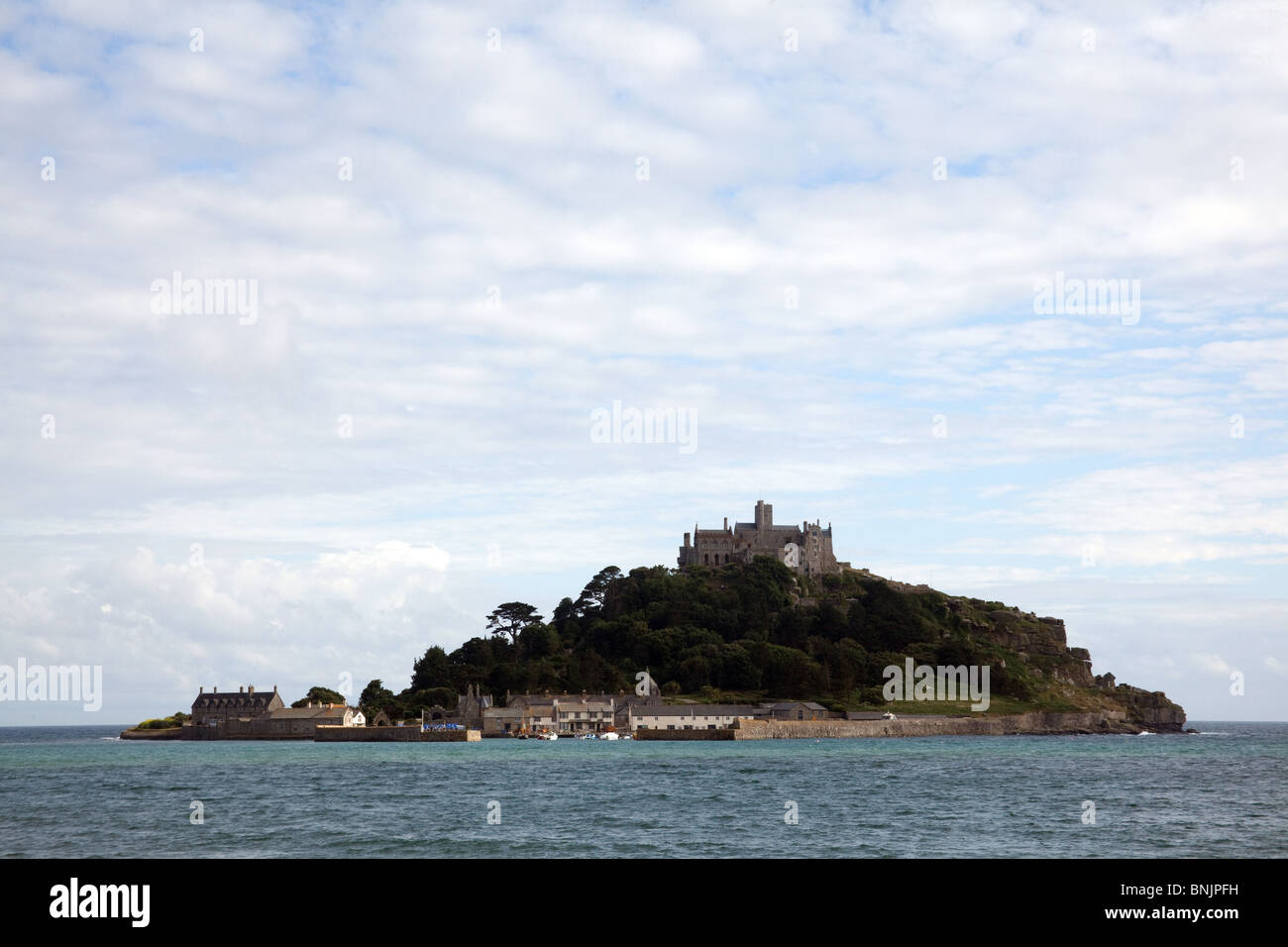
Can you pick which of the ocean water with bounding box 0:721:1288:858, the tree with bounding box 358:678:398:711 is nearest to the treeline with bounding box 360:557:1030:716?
the tree with bounding box 358:678:398:711

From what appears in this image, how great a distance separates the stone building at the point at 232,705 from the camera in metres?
178

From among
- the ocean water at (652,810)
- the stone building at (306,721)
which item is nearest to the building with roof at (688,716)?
the stone building at (306,721)

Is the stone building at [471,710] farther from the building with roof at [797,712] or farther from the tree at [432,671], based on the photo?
the building with roof at [797,712]

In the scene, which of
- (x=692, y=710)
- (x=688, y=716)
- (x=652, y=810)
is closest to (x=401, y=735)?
(x=688, y=716)

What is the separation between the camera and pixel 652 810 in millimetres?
47250

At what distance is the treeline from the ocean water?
9366cm

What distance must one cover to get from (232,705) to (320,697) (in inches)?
590

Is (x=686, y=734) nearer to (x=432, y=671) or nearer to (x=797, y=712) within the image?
(x=797, y=712)

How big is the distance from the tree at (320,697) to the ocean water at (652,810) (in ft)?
340

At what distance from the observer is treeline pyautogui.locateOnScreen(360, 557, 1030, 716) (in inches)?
6973
